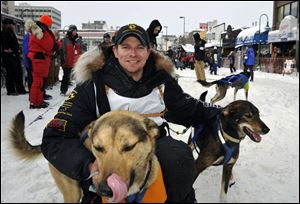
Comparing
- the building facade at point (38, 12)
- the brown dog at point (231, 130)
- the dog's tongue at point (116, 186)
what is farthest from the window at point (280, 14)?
the dog's tongue at point (116, 186)

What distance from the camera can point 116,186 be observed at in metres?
1.44

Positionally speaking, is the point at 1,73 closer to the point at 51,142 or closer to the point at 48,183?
A: the point at 48,183

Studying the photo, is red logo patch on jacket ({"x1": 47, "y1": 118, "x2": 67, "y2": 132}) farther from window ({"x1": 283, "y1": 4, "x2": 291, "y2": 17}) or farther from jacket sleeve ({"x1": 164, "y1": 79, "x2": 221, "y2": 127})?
window ({"x1": 283, "y1": 4, "x2": 291, "y2": 17})

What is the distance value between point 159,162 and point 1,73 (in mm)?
8203

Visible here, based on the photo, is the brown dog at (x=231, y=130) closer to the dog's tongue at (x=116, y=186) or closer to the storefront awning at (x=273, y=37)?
the dog's tongue at (x=116, y=186)

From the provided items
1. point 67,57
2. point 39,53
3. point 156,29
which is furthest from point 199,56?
point 39,53

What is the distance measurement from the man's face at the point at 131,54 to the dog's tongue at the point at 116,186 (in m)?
0.95

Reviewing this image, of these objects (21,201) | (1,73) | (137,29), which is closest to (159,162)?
(137,29)

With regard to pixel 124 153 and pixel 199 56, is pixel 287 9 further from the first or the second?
pixel 124 153

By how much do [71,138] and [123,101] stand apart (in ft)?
1.40

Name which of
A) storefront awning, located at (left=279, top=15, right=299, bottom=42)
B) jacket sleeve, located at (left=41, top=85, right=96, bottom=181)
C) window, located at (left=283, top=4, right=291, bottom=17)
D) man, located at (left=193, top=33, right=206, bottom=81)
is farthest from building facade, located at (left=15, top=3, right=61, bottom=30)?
window, located at (left=283, top=4, right=291, bottom=17)

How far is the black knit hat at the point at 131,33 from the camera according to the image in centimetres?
213

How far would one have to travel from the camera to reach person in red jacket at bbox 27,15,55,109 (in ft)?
20.4

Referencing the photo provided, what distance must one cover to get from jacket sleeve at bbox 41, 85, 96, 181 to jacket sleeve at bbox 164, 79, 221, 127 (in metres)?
0.65
